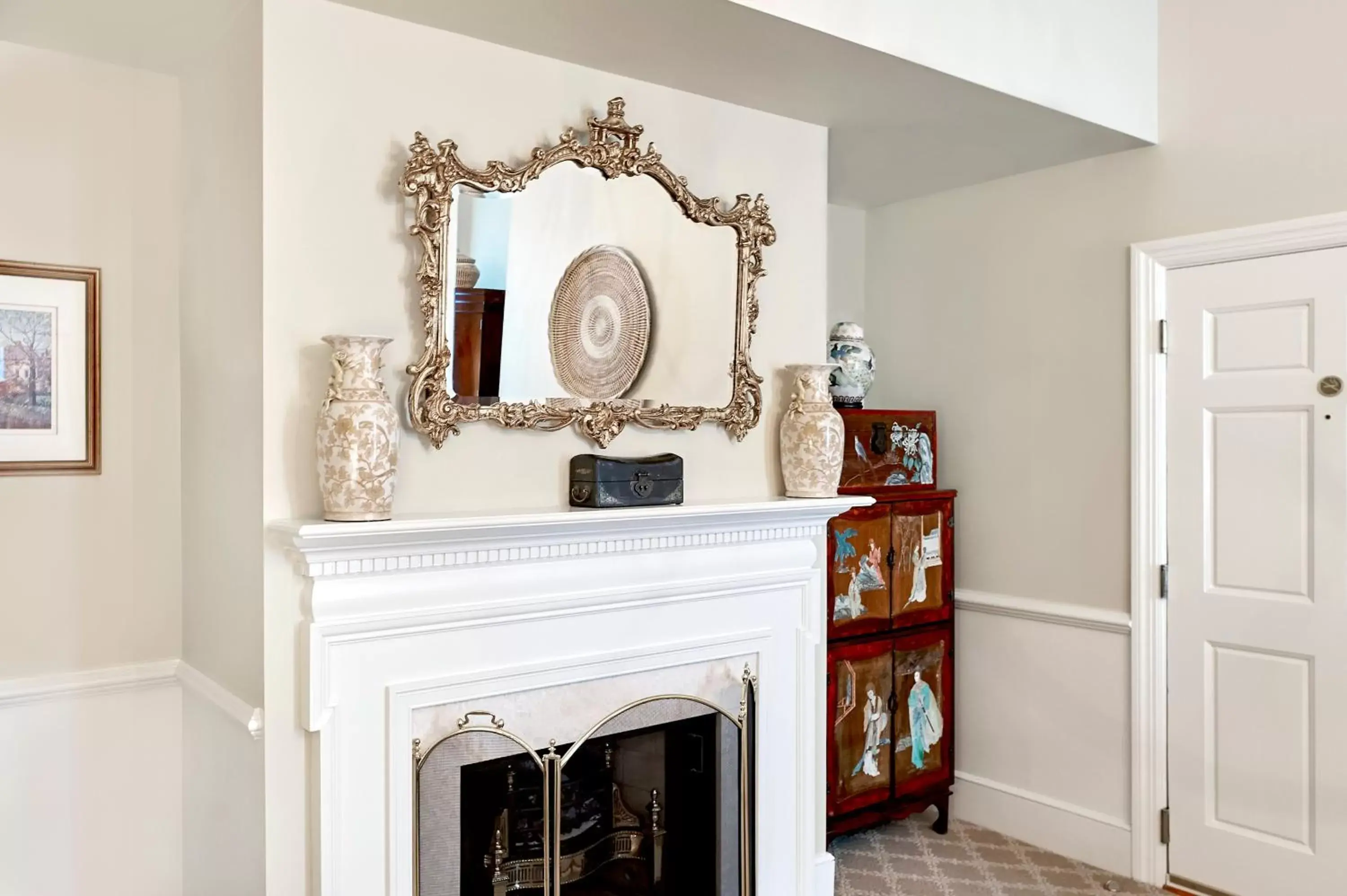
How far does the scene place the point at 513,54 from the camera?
235 centimetres

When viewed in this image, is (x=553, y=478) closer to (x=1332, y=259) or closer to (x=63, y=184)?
(x=63, y=184)

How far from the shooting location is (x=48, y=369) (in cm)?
242

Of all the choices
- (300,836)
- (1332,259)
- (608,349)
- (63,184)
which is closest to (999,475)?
(1332,259)

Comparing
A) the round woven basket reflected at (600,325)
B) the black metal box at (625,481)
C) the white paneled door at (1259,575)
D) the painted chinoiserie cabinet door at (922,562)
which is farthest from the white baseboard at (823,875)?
the round woven basket reflected at (600,325)

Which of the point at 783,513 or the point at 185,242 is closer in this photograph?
the point at 185,242

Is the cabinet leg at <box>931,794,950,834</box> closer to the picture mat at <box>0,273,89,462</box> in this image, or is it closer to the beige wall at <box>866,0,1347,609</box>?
the beige wall at <box>866,0,1347,609</box>

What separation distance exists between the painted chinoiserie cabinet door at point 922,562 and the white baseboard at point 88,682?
2.22 metres

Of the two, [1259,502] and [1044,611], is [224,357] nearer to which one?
[1044,611]

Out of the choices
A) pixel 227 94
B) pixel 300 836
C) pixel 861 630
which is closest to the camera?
pixel 300 836

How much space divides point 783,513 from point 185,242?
1695 mm

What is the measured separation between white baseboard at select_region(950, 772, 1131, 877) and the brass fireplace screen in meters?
1.24

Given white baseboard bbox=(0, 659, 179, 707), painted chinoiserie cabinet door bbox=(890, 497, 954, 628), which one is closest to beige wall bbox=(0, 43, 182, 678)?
white baseboard bbox=(0, 659, 179, 707)

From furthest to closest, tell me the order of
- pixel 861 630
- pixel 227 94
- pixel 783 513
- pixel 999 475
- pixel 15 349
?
pixel 999 475 < pixel 861 630 < pixel 783 513 < pixel 15 349 < pixel 227 94

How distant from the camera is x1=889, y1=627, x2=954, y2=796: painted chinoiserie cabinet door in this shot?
3.40 metres
